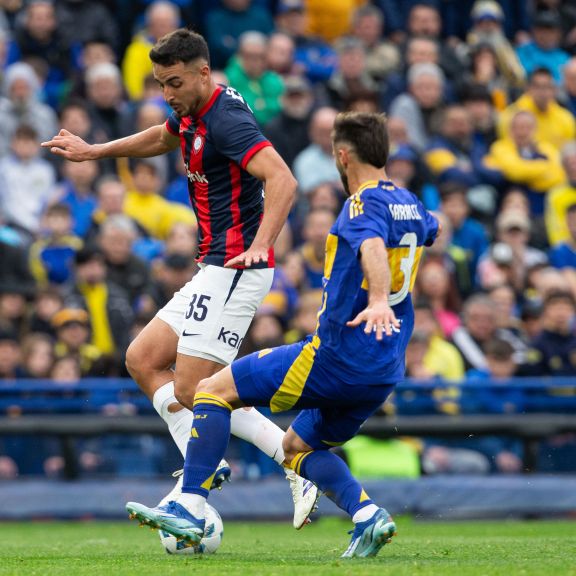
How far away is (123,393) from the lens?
472 inches

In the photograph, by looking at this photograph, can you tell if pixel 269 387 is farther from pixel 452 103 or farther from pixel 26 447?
pixel 452 103

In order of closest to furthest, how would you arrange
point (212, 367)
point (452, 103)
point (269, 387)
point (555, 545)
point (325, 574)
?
point (325, 574), point (269, 387), point (212, 367), point (555, 545), point (452, 103)

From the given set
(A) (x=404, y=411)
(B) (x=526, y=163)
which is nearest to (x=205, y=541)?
(A) (x=404, y=411)

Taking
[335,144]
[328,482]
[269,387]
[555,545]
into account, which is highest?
[335,144]

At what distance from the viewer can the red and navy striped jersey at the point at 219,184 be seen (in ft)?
24.2

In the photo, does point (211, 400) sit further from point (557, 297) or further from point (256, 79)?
point (256, 79)

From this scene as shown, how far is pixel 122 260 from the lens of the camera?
13.1 metres

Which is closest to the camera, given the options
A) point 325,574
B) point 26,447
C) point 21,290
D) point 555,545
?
point 325,574

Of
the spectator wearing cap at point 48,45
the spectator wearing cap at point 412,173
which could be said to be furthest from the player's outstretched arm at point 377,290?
the spectator wearing cap at point 48,45

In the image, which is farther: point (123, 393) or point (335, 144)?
point (123, 393)

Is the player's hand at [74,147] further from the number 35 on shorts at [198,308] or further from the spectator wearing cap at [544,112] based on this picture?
the spectator wearing cap at [544,112]

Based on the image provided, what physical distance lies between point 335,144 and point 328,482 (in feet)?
5.40

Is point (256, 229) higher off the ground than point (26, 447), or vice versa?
point (256, 229)

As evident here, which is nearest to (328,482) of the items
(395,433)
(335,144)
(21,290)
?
(335,144)
